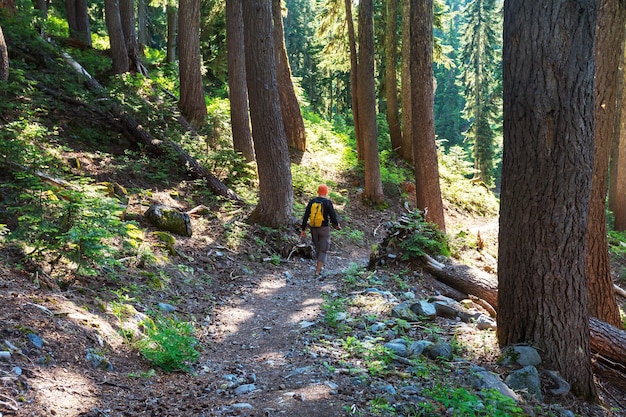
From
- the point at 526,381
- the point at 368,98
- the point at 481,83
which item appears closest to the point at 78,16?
the point at 368,98

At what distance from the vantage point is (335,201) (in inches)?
625

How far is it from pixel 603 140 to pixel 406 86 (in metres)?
12.9

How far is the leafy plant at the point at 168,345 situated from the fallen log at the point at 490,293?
4419 mm

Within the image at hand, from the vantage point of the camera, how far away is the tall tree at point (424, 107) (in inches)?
432

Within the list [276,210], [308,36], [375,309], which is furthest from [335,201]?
[308,36]

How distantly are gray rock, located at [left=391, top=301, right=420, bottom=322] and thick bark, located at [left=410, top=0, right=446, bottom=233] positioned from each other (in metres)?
4.96

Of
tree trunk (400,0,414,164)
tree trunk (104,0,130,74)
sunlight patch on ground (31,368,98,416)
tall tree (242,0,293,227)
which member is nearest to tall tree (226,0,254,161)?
tall tree (242,0,293,227)

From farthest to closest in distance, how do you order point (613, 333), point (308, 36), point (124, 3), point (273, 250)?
point (308, 36) → point (124, 3) → point (273, 250) → point (613, 333)

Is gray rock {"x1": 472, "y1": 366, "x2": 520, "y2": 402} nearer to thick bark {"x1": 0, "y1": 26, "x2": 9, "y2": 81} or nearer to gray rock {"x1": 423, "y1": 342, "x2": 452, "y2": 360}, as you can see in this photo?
gray rock {"x1": 423, "y1": 342, "x2": 452, "y2": 360}

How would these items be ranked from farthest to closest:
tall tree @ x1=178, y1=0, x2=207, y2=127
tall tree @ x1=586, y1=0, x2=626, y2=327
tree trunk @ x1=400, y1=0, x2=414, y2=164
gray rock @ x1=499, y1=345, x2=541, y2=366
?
tree trunk @ x1=400, y1=0, x2=414, y2=164 → tall tree @ x1=178, y1=0, x2=207, y2=127 → tall tree @ x1=586, y1=0, x2=626, y2=327 → gray rock @ x1=499, y1=345, x2=541, y2=366

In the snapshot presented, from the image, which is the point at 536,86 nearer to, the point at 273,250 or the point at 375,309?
the point at 375,309

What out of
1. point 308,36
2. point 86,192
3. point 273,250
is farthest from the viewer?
point 308,36

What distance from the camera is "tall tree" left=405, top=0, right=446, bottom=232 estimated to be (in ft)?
36.0

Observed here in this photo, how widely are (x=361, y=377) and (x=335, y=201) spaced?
11.9 m
